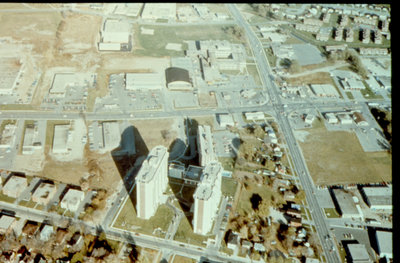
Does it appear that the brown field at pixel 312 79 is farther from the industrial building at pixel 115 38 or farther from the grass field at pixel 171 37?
the industrial building at pixel 115 38

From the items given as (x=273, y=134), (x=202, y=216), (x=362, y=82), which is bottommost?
(x=202, y=216)

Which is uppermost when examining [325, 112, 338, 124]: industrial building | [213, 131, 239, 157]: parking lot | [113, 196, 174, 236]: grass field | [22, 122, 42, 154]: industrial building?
[325, 112, 338, 124]: industrial building

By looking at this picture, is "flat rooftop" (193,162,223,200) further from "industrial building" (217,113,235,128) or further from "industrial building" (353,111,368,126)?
"industrial building" (353,111,368,126)

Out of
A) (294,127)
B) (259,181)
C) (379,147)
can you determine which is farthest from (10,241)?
(379,147)

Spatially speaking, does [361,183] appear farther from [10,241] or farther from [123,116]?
[10,241]

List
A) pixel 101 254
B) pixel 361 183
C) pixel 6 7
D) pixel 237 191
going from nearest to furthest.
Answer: pixel 101 254, pixel 237 191, pixel 361 183, pixel 6 7

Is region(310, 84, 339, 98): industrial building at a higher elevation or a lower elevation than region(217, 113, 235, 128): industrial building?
higher

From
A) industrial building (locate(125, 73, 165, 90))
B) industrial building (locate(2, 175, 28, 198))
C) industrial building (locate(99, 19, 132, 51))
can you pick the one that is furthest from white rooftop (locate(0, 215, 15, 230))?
industrial building (locate(99, 19, 132, 51))

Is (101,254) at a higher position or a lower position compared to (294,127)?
lower
